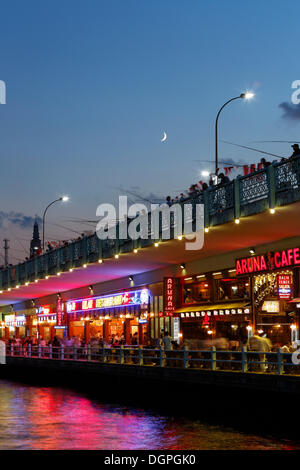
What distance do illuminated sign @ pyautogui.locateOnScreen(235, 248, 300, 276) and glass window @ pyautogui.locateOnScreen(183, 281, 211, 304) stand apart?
455 centimetres

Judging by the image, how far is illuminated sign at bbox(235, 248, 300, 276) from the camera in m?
33.3

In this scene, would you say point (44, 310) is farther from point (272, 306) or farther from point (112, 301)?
point (272, 306)

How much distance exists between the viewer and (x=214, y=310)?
40.1m

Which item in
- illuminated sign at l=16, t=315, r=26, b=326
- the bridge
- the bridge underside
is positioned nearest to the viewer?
the bridge

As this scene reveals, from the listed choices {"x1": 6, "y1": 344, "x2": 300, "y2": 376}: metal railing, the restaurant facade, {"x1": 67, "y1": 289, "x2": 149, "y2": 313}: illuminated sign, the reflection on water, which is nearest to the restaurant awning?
the restaurant facade

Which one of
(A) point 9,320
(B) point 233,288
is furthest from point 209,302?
(A) point 9,320

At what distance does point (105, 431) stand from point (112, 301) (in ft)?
102

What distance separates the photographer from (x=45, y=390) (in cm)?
4122

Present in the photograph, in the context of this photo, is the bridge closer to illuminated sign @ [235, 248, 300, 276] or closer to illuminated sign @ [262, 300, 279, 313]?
illuminated sign @ [235, 248, 300, 276]

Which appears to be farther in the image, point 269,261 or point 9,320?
point 9,320

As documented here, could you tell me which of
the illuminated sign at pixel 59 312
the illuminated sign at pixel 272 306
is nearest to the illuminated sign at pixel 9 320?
the illuminated sign at pixel 59 312

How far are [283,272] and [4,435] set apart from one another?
1606 centimetres
